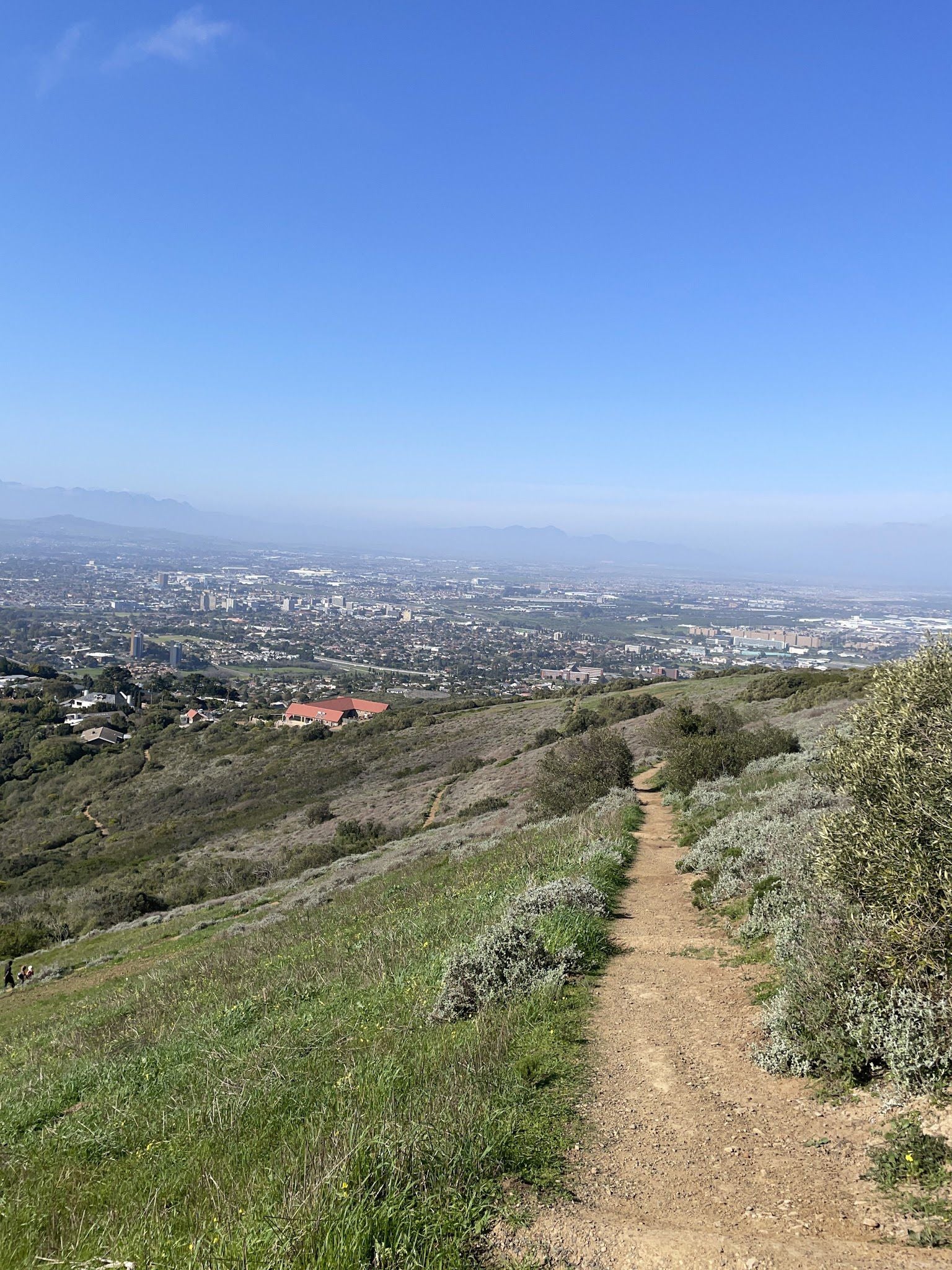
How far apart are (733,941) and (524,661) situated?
107004mm

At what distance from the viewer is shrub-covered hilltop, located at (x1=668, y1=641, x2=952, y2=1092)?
5180 millimetres

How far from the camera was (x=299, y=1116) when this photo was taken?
5027mm

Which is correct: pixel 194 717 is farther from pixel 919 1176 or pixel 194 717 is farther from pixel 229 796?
pixel 919 1176


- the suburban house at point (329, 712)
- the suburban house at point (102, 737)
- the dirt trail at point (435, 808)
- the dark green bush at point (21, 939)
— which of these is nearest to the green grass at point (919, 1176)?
the dirt trail at point (435, 808)

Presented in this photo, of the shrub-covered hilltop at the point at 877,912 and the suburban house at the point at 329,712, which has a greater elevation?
the shrub-covered hilltop at the point at 877,912

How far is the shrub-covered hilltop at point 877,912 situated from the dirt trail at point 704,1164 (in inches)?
15.0

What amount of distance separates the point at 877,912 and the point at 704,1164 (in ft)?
8.01

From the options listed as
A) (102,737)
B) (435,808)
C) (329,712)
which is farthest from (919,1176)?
(102,737)

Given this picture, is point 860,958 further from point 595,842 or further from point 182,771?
point 182,771

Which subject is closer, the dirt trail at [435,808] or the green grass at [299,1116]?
the green grass at [299,1116]

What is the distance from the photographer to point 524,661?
11575cm

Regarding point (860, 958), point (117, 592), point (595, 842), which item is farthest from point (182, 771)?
point (117, 592)

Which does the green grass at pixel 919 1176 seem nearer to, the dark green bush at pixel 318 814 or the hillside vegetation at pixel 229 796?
the hillside vegetation at pixel 229 796

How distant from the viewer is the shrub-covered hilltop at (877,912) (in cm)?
518
